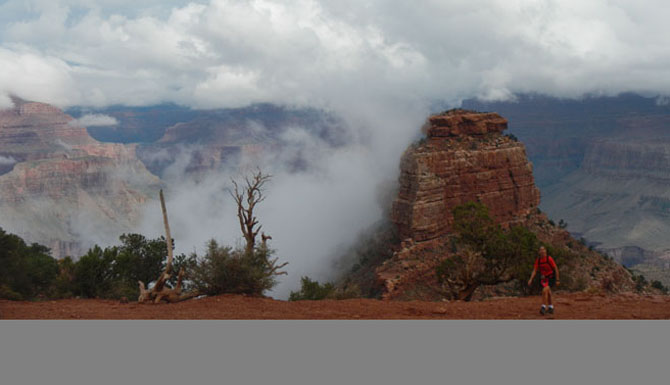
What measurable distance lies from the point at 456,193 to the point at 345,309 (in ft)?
121

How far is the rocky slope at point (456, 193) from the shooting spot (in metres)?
44.4

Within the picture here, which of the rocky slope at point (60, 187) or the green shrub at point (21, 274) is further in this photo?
the rocky slope at point (60, 187)

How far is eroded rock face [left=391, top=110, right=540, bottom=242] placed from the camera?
4844 centimetres

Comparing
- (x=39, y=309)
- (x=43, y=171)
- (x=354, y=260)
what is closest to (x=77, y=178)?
(x=43, y=171)

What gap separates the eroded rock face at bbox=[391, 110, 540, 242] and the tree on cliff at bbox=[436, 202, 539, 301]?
78.2ft

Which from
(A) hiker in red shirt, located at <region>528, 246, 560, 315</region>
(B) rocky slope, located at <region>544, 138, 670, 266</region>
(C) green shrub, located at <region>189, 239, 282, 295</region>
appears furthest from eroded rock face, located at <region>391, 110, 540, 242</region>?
(B) rocky slope, located at <region>544, 138, 670, 266</region>

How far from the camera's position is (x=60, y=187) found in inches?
6058

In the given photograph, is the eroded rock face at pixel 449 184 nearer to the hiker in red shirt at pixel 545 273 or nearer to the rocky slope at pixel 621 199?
the hiker in red shirt at pixel 545 273

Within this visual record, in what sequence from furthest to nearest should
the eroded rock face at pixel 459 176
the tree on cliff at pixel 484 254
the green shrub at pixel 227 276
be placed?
the eroded rock face at pixel 459 176 < the tree on cliff at pixel 484 254 < the green shrub at pixel 227 276

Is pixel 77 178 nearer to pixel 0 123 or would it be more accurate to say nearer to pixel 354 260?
pixel 0 123

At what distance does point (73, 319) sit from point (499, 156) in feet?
150

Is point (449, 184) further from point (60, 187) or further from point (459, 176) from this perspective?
point (60, 187)

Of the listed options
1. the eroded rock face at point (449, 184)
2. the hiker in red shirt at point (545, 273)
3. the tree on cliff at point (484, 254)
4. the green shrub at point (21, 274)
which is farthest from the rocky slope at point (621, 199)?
the green shrub at point (21, 274)

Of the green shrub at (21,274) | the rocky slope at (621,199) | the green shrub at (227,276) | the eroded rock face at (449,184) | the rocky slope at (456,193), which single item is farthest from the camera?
the rocky slope at (621,199)
